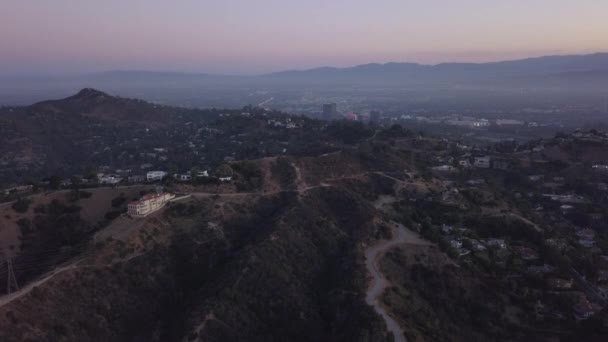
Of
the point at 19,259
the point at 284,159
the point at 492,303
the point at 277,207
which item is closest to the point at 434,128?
the point at 284,159

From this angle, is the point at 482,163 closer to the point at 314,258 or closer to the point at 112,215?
the point at 314,258

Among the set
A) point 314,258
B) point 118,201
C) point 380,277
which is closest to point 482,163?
point 314,258

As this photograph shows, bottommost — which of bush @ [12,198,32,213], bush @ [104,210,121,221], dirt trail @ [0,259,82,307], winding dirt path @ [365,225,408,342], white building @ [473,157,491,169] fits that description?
winding dirt path @ [365,225,408,342]

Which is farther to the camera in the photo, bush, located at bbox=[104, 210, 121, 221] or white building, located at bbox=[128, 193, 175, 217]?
bush, located at bbox=[104, 210, 121, 221]

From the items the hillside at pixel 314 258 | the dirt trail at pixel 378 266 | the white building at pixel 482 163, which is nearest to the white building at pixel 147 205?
the hillside at pixel 314 258

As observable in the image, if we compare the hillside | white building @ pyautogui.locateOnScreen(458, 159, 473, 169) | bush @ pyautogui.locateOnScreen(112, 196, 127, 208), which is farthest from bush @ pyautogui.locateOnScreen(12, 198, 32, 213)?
white building @ pyautogui.locateOnScreen(458, 159, 473, 169)

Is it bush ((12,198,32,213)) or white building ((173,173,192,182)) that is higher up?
bush ((12,198,32,213))

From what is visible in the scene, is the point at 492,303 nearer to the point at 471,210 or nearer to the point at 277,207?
the point at 471,210

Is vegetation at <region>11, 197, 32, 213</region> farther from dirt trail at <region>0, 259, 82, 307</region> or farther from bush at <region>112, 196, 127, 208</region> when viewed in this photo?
dirt trail at <region>0, 259, 82, 307</region>
